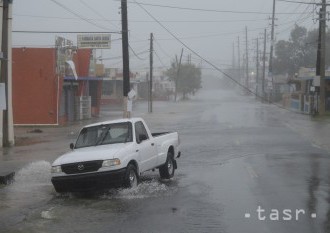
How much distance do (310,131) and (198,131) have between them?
579cm

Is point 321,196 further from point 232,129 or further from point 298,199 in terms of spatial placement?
point 232,129

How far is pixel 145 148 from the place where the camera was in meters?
13.4

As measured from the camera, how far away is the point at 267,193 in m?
11.9

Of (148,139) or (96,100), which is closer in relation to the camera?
(148,139)

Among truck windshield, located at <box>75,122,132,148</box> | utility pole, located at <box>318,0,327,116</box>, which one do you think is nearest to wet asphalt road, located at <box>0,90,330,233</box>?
truck windshield, located at <box>75,122,132,148</box>

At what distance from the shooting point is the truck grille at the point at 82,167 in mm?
12023

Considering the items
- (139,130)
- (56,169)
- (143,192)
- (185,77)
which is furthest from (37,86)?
(185,77)

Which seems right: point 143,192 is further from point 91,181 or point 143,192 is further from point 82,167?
point 82,167

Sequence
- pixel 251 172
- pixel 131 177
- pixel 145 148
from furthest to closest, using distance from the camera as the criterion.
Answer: pixel 251 172, pixel 145 148, pixel 131 177

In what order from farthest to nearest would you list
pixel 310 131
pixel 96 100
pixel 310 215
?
pixel 96 100
pixel 310 131
pixel 310 215

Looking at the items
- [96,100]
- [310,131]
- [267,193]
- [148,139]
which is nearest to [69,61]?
[96,100]

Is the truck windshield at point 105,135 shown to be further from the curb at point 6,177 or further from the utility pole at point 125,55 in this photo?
the utility pole at point 125,55

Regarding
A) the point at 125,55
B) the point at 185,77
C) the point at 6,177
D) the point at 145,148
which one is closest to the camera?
the point at 145,148

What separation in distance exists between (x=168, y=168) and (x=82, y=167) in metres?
3.19
